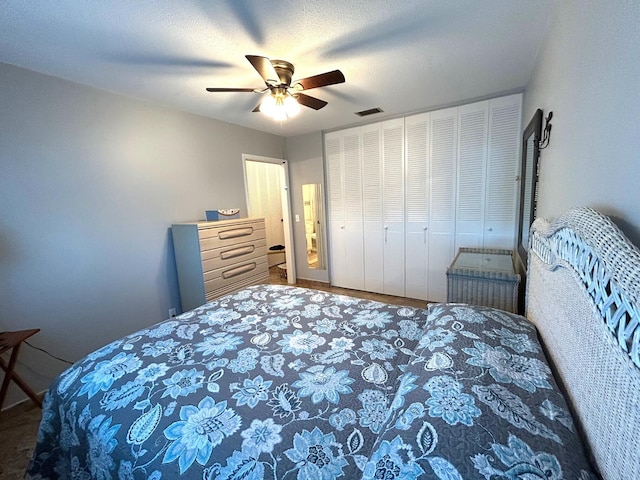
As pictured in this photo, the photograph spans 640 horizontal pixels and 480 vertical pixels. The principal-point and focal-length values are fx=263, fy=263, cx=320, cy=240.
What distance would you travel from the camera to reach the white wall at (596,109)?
69cm

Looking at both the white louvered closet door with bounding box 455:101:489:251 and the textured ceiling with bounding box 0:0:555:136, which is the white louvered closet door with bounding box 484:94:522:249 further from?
the textured ceiling with bounding box 0:0:555:136

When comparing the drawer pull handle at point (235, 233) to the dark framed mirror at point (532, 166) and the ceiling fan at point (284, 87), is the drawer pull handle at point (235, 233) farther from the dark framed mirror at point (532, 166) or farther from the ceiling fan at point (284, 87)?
the dark framed mirror at point (532, 166)

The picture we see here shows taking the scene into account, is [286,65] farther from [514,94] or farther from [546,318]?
[514,94]

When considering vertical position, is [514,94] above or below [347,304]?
above

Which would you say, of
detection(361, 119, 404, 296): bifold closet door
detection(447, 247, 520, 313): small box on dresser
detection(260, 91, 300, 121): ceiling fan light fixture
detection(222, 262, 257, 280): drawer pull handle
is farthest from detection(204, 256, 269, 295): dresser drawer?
detection(447, 247, 520, 313): small box on dresser

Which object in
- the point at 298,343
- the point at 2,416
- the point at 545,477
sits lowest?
the point at 2,416

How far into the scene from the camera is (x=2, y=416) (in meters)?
1.83

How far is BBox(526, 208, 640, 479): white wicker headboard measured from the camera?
49 cm

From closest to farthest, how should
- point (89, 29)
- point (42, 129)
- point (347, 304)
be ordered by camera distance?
point (89, 29)
point (347, 304)
point (42, 129)

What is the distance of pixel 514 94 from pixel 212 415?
356 cm

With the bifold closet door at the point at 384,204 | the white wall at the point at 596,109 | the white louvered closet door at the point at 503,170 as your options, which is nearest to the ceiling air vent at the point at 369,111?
the bifold closet door at the point at 384,204

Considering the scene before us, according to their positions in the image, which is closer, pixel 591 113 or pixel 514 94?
pixel 591 113

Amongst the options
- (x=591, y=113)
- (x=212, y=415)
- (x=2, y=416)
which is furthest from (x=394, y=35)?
(x=2, y=416)

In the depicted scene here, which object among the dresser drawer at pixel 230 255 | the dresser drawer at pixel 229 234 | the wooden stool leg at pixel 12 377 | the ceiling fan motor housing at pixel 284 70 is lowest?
the wooden stool leg at pixel 12 377
